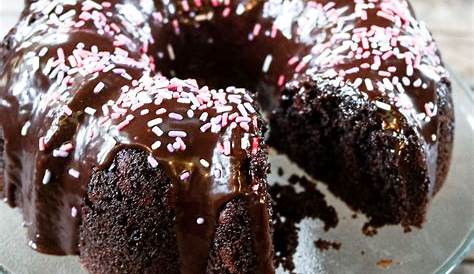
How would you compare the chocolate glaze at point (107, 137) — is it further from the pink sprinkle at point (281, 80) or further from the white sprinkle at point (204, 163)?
the pink sprinkle at point (281, 80)

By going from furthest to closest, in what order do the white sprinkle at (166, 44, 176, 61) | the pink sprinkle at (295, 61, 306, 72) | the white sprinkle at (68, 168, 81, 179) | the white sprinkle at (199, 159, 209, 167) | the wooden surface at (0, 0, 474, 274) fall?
1. the wooden surface at (0, 0, 474, 274)
2. the white sprinkle at (166, 44, 176, 61)
3. the pink sprinkle at (295, 61, 306, 72)
4. the white sprinkle at (68, 168, 81, 179)
5. the white sprinkle at (199, 159, 209, 167)

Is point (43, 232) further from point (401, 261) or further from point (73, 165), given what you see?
point (401, 261)

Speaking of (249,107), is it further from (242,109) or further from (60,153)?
(60,153)

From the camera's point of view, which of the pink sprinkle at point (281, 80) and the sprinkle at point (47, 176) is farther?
the pink sprinkle at point (281, 80)

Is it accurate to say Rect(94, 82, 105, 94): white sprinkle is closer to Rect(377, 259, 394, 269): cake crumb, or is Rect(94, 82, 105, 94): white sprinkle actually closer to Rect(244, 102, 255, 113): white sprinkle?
Rect(244, 102, 255, 113): white sprinkle

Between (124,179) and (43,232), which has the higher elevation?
(124,179)

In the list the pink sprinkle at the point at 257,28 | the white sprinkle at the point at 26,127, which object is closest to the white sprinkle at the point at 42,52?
the white sprinkle at the point at 26,127

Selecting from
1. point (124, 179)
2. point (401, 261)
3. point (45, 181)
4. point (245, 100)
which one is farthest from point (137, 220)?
point (401, 261)

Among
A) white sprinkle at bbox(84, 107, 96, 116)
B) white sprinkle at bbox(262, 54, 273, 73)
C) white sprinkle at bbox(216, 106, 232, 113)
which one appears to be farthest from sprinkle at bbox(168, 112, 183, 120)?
white sprinkle at bbox(262, 54, 273, 73)
